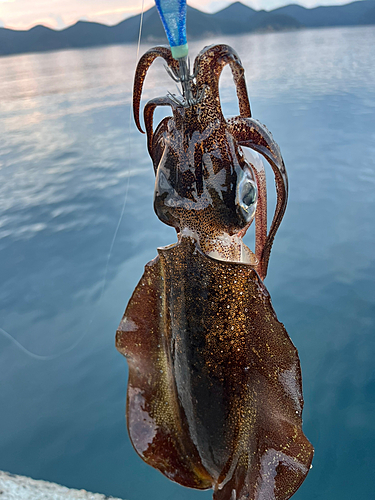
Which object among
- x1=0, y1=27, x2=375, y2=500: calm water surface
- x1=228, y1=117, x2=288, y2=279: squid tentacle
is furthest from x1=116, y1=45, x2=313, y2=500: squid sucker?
x1=0, y1=27, x2=375, y2=500: calm water surface

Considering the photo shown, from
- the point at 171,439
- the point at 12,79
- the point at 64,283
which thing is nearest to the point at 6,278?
the point at 64,283

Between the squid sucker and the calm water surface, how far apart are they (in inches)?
43.3

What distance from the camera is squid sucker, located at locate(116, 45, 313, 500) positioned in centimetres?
142

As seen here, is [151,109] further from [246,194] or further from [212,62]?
[246,194]

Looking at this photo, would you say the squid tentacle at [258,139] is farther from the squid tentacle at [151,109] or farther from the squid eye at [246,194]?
the squid tentacle at [151,109]

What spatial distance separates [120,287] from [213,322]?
2.74 m

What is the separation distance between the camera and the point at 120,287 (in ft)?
13.5

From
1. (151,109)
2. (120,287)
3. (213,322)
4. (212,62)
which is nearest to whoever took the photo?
(212,62)

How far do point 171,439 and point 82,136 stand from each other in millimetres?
7524

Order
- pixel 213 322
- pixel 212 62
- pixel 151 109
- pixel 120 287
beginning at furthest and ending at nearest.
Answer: pixel 120 287, pixel 151 109, pixel 213 322, pixel 212 62

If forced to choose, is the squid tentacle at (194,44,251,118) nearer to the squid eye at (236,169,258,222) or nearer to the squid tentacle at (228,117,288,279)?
the squid tentacle at (228,117,288,279)

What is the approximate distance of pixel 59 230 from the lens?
16.9 ft

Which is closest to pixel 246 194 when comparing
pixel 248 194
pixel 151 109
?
pixel 248 194

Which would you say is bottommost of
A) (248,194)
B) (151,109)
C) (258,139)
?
(248,194)
